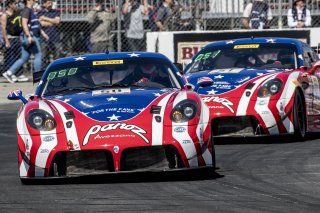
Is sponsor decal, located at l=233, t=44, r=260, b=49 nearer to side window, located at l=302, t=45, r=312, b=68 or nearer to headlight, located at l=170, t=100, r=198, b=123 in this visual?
side window, located at l=302, t=45, r=312, b=68

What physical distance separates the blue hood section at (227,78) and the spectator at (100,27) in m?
10.6

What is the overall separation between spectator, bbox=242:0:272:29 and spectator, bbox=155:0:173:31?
1623 millimetres

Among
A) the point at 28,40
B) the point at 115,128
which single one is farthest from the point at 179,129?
the point at 28,40

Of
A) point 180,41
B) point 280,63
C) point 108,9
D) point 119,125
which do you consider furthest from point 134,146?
point 108,9

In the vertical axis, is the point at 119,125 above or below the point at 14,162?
above

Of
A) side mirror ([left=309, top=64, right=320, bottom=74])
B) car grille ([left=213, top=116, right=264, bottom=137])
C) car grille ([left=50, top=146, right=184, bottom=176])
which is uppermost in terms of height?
side mirror ([left=309, top=64, right=320, bottom=74])

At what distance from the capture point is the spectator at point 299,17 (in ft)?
79.4

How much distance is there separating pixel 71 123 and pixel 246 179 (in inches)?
61.3

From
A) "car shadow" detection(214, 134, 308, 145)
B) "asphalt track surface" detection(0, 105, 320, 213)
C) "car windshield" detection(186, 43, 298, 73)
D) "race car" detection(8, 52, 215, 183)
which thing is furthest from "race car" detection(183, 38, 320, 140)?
"race car" detection(8, 52, 215, 183)

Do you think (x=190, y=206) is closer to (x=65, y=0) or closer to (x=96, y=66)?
(x=96, y=66)

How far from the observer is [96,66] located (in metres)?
11.1

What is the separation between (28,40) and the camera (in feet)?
77.2

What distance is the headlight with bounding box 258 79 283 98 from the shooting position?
13078 mm

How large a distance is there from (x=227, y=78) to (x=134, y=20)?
35.8 feet
